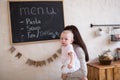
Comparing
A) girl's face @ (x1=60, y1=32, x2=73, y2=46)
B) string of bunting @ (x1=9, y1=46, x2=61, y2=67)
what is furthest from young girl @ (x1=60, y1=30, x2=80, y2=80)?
string of bunting @ (x1=9, y1=46, x2=61, y2=67)

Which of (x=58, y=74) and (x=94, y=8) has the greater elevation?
(x=94, y=8)

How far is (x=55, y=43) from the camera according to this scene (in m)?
2.90

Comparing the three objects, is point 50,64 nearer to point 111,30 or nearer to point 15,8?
point 15,8

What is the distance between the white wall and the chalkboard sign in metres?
0.09

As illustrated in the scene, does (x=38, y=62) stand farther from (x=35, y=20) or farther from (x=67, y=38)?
(x=67, y=38)

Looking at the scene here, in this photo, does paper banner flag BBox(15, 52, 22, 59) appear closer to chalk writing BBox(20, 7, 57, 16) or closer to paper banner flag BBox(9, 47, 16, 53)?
paper banner flag BBox(9, 47, 16, 53)

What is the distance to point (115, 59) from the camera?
3.23 metres

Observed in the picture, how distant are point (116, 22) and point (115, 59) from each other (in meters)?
0.61

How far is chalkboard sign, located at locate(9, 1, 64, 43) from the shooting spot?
105 inches

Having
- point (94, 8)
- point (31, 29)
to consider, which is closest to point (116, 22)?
point (94, 8)

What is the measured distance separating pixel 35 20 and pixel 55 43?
17.6 inches

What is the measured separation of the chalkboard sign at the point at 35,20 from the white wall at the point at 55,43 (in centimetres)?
9

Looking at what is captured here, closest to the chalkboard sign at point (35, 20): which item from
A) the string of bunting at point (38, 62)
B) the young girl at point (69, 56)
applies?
the string of bunting at point (38, 62)

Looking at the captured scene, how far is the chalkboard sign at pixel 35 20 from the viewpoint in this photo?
2.66 metres
